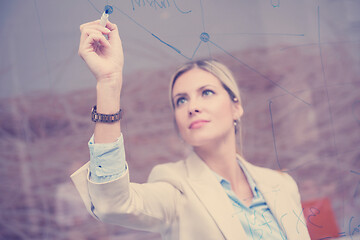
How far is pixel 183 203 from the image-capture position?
725 millimetres

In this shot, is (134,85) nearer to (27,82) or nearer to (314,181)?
(27,82)

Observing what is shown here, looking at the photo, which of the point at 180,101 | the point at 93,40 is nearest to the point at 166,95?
the point at 180,101

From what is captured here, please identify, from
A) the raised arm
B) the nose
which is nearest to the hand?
the raised arm

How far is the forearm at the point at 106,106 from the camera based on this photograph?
58 centimetres

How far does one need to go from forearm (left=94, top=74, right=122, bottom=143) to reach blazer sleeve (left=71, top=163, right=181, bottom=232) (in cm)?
8

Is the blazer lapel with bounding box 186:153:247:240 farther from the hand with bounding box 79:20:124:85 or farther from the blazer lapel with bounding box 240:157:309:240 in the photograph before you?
the hand with bounding box 79:20:124:85

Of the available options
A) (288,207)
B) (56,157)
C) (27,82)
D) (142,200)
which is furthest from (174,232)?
(27,82)

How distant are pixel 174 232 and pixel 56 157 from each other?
1.41 ft

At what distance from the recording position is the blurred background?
2.66 ft

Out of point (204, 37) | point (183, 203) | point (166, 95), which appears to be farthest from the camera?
point (166, 95)

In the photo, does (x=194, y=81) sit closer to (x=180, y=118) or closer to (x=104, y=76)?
(x=180, y=118)

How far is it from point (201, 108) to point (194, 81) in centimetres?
8

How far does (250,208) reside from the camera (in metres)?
0.79

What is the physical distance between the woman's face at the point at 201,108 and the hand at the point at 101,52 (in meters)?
0.23
